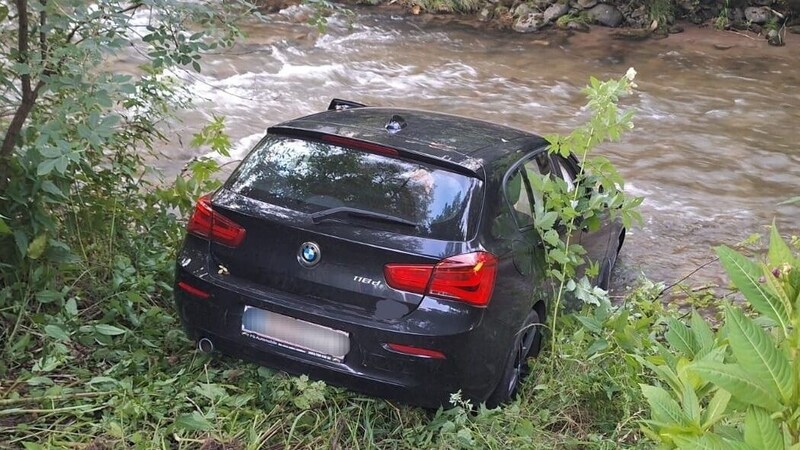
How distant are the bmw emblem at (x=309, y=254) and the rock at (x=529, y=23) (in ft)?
46.7

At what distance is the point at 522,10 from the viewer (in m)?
17.4

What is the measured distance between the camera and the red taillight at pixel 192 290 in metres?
3.55

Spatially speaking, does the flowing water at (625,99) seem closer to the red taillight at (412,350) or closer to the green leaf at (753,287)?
the red taillight at (412,350)

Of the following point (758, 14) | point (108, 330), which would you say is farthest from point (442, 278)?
point (758, 14)

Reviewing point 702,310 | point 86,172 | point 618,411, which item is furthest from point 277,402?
point 702,310

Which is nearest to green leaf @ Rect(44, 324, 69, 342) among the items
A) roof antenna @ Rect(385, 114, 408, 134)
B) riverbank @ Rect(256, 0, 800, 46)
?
roof antenna @ Rect(385, 114, 408, 134)

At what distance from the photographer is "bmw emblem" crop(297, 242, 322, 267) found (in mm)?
3369

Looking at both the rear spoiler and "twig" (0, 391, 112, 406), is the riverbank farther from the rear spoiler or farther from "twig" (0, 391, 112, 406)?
"twig" (0, 391, 112, 406)

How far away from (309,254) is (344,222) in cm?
21

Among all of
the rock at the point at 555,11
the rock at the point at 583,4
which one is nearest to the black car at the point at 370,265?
the rock at the point at 555,11

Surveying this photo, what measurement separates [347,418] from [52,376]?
135cm

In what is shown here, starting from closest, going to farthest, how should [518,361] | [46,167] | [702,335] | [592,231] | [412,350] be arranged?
[702,335] < [46,167] < [412,350] < [518,361] < [592,231]

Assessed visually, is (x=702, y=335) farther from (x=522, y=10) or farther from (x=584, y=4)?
(x=584, y=4)

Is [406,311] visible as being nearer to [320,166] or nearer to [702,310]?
[320,166]
